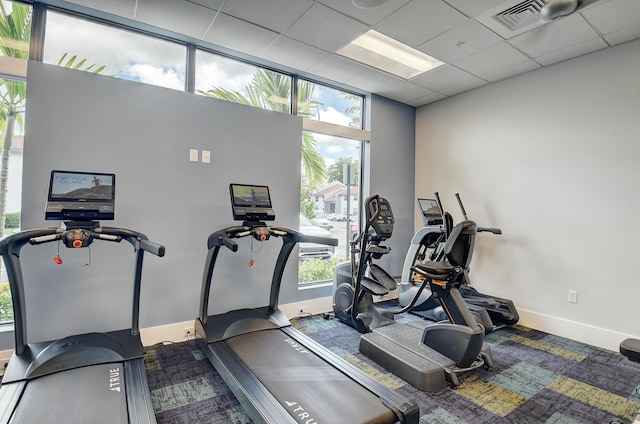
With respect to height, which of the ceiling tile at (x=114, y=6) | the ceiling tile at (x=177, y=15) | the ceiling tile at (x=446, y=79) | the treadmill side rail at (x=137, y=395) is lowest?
the treadmill side rail at (x=137, y=395)

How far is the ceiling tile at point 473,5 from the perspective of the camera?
2.67 m

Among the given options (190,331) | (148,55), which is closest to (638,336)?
(190,331)

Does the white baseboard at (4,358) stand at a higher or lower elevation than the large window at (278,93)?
lower

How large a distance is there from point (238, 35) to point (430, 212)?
3038 millimetres

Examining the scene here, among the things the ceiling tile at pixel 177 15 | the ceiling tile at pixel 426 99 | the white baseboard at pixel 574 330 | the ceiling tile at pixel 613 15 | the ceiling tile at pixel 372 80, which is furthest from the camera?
the ceiling tile at pixel 426 99

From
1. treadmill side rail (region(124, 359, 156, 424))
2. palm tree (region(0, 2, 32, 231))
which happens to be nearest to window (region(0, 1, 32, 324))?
palm tree (region(0, 2, 32, 231))

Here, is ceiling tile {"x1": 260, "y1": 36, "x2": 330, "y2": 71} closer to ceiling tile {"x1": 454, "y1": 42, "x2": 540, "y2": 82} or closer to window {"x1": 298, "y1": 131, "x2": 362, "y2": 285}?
window {"x1": 298, "y1": 131, "x2": 362, "y2": 285}

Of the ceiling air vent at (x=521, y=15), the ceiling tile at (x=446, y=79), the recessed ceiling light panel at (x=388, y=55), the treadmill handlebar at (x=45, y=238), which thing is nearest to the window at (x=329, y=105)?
the recessed ceiling light panel at (x=388, y=55)

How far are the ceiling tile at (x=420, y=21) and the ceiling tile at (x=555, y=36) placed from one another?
80 cm

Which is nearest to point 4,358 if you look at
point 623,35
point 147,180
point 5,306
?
point 5,306

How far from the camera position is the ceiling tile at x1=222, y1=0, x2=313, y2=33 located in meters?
2.74

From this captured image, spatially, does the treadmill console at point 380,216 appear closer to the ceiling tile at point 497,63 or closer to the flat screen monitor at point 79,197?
the ceiling tile at point 497,63

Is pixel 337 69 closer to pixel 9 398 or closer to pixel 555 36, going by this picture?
pixel 555 36

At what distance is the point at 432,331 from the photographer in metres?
2.79
